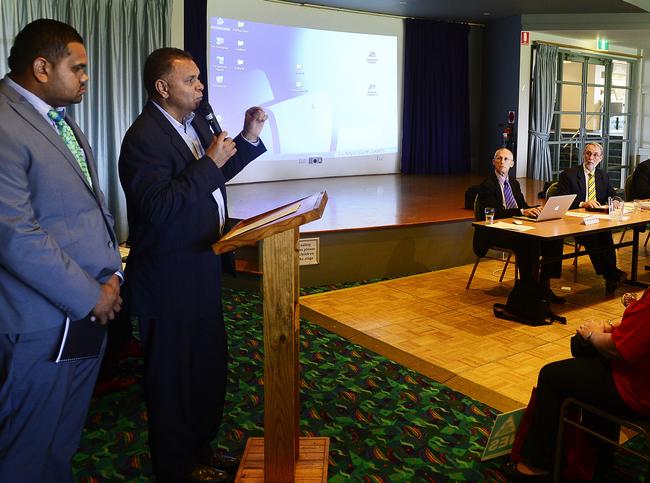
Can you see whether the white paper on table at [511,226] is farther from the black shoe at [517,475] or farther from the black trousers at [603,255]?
the black shoe at [517,475]

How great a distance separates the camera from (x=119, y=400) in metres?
3.00

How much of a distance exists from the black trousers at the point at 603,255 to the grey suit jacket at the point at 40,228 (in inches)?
171

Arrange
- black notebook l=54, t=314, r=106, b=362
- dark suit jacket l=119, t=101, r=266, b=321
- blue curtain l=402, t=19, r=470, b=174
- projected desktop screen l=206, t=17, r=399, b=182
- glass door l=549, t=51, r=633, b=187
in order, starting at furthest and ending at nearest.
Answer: glass door l=549, t=51, r=633, b=187
blue curtain l=402, t=19, r=470, b=174
projected desktop screen l=206, t=17, r=399, b=182
dark suit jacket l=119, t=101, r=266, b=321
black notebook l=54, t=314, r=106, b=362

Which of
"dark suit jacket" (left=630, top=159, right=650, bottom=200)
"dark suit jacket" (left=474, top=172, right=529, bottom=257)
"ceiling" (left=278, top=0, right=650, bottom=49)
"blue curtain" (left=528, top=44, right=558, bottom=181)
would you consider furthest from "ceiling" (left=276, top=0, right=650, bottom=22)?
"dark suit jacket" (left=474, top=172, right=529, bottom=257)

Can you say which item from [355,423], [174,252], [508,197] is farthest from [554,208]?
[174,252]

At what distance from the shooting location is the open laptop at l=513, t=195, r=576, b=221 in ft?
14.8

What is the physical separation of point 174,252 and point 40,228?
0.54 meters

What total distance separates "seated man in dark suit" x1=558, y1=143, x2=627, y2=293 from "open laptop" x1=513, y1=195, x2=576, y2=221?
534 mm

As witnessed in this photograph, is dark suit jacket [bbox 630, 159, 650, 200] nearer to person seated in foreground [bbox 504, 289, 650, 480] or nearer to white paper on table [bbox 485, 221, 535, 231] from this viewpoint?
white paper on table [bbox 485, 221, 535, 231]

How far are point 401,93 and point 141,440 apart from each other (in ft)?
29.8

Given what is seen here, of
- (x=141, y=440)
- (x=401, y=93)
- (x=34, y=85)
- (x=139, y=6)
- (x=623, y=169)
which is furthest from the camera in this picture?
(x=623, y=169)

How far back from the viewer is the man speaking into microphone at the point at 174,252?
6.40ft

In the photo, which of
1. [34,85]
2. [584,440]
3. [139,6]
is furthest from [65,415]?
[139,6]

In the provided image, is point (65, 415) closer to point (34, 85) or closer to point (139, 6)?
point (34, 85)
